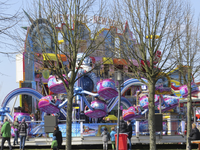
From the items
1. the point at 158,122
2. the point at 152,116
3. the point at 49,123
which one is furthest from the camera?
the point at 158,122

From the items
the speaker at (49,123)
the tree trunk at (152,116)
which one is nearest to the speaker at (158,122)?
the tree trunk at (152,116)

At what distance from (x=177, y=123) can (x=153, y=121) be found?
342 inches

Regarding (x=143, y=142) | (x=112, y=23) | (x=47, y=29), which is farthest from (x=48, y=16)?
(x=143, y=142)

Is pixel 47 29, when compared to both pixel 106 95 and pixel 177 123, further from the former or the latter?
pixel 177 123

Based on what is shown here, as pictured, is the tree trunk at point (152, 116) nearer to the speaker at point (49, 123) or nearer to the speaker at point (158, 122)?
the speaker at point (158, 122)

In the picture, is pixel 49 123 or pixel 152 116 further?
pixel 49 123

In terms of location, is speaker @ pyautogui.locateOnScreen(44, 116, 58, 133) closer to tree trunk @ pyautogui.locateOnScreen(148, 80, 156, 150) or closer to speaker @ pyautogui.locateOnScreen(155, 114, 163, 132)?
tree trunk @ pyautogui.locateOnScreen(148, 80, 156, 150)

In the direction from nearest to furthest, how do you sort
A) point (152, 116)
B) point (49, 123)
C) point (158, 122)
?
point (152, 116), point (49, 123), point (158, 122)

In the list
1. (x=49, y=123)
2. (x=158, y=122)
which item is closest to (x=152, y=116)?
(x=158, y=122)

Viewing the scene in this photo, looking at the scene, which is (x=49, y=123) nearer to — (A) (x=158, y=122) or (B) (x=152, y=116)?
(B) (x=152, y=116)

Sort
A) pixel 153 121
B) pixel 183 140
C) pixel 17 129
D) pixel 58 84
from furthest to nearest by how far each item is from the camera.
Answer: pixel 58 84 → pixel 183 140 → pixel 17 129 → pixel 153 121

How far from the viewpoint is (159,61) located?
1539cm

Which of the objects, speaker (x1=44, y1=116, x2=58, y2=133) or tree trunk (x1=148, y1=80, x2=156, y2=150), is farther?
speaker (x1=44, y1=116, x2=58, y2=133)

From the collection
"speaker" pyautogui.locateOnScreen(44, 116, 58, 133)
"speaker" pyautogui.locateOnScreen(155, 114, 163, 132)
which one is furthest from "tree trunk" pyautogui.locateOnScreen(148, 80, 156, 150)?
"speaker" pyautogui.locateOnScreen(44, 116, 58, 133)
